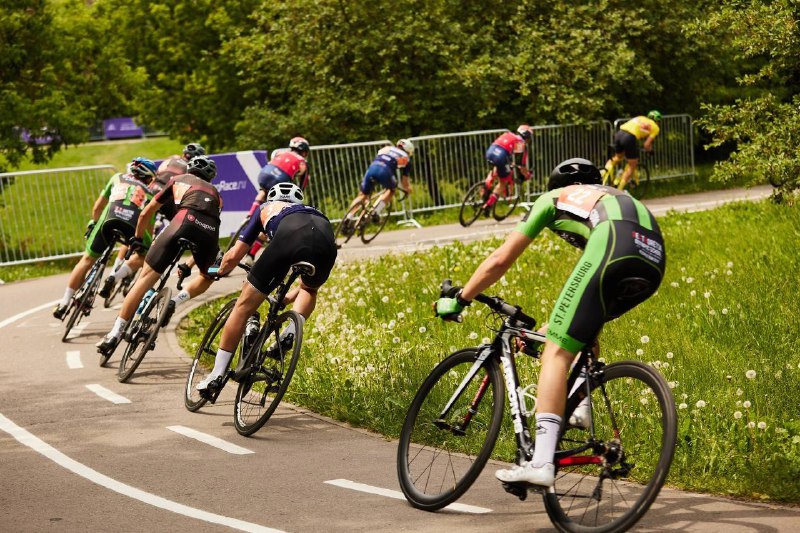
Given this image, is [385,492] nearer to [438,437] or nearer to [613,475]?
[438,437]

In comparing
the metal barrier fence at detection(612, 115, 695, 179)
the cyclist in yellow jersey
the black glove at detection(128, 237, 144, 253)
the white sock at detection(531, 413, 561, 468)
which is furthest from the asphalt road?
the metal barrier fence at detection(612, 115, 695, 179)

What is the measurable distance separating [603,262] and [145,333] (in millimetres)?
6102

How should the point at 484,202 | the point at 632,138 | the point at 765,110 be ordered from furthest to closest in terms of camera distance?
the point at 632,138 < the point at 484,202 < the point at 765,110

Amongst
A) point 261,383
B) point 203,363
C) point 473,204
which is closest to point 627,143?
point 473,204

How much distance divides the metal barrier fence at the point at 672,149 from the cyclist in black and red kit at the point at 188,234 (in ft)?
60.2

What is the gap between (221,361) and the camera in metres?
8.59

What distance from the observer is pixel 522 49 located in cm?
2723

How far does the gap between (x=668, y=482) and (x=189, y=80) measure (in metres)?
42.2

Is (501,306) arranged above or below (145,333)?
above

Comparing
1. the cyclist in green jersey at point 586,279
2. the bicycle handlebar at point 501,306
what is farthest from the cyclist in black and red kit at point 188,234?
the cyclist in green jersey at point 586,279

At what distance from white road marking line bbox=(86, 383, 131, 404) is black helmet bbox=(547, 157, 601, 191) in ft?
16.9

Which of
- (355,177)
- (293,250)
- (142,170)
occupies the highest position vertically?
(142,170)

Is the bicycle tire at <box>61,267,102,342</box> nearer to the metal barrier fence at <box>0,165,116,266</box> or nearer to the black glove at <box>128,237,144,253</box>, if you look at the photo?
the black glove at <box>128,237,144,253</box>

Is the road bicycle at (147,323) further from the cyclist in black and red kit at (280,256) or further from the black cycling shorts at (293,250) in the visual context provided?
the black cycling shorts at (293,250)
